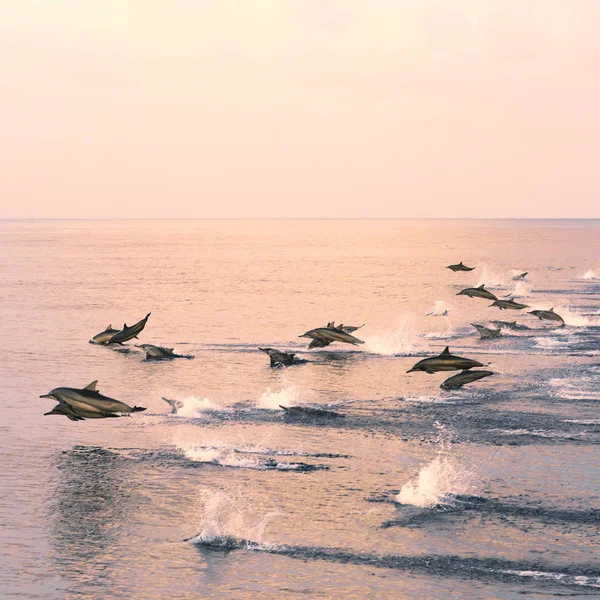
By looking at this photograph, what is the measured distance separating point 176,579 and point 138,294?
190ft

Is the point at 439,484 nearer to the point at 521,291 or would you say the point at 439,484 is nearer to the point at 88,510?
the point at 88,510

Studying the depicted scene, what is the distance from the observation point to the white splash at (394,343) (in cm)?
3994

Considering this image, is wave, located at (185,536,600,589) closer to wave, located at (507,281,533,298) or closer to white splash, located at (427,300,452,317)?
white splash, located at (427,300,452,317)

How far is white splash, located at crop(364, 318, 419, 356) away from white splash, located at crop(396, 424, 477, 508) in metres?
17.9

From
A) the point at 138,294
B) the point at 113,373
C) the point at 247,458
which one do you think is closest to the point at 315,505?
the point at 247,458

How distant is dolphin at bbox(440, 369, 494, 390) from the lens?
29241 millimetres

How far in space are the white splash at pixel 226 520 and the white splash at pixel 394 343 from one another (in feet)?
69.5

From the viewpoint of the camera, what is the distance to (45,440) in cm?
2370

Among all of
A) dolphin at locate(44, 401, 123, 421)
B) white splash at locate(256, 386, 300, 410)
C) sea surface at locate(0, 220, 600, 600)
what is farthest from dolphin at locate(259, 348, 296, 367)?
dolphin at locate(44, 401, 123, 421)

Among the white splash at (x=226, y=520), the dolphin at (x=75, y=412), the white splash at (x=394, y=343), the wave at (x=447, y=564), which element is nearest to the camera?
the wave at (x=447, y=564)

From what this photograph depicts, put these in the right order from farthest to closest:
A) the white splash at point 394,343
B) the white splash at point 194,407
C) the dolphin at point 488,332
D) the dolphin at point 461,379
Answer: the dolphin at point 488,332 → the white splash at point 394,343 → the dolphin at point 461,379 → the white splash at point 194,407

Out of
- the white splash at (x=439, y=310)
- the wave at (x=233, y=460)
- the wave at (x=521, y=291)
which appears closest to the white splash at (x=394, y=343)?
the white splash at (x=439, y=310)

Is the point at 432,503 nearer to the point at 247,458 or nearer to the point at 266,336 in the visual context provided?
the point at 247,458

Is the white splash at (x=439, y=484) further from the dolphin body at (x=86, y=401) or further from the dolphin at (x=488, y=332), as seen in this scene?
the dolphin at (x=488, y=332)
